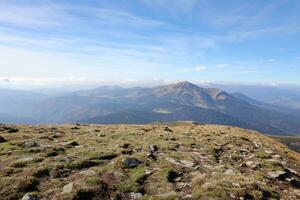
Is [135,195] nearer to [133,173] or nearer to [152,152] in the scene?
[133,173]

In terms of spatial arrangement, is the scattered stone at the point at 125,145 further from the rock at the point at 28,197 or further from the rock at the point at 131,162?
the rock at the point at 28,197

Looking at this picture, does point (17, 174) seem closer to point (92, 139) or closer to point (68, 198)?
point (68, 198)

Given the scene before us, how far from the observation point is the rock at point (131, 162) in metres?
23.5

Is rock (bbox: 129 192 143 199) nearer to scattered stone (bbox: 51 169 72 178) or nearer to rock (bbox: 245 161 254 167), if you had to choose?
scattered stone (bbox: 51 169 72 178)

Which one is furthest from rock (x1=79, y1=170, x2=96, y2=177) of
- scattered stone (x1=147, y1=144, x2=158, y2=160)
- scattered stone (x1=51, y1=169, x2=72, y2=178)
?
scattered stone (x1=147, y1=144, x2=158, y2=160)

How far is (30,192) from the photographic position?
17.1 meters

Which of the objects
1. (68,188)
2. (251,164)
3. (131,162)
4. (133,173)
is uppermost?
→ (68,188)

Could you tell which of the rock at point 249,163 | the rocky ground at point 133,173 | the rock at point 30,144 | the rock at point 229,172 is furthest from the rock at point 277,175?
the rock at point 30,144

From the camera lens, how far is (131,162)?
24.0m

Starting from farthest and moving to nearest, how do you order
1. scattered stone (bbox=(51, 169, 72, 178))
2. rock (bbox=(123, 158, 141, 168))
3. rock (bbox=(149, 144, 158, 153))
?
1. rock (bbox=(149, 144, 158, 153))
2. rock (bbox=(123, 158, 141, 168))
3. scattered stone (bbox=(51, 169, 72, 178))

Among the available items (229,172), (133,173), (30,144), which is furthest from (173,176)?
(30,144)

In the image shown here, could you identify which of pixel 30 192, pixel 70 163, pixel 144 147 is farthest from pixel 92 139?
pixel 30 192

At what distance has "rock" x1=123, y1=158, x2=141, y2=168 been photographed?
2348cm

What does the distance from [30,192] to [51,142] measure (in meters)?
15.5
